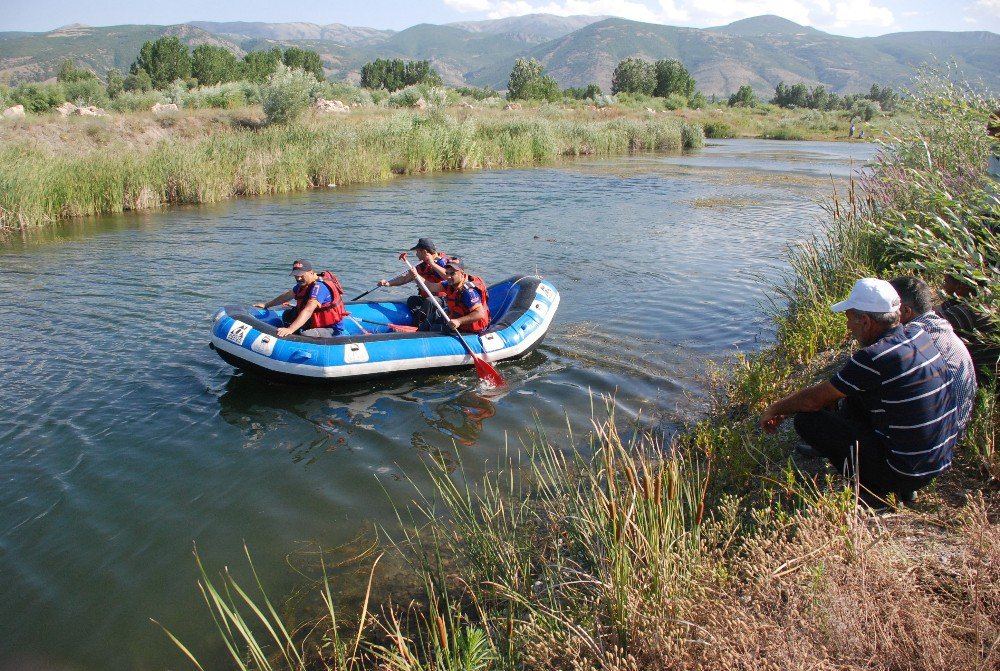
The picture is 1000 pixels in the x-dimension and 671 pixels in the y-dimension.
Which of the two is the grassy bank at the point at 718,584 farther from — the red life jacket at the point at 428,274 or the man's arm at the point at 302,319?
the red life jacket at the point at 428,274

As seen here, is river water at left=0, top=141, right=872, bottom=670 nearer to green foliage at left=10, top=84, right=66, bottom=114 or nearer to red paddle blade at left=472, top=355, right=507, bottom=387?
red paddle blade at left=472, top=355, right=507, bottom=387

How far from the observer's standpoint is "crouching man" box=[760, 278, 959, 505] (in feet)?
11.2

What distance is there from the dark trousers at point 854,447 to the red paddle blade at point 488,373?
3.46 metres

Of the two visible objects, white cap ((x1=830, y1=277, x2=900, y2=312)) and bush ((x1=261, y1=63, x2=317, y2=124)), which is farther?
bush ((x1=261, y1=63, x2=317, y2=124))

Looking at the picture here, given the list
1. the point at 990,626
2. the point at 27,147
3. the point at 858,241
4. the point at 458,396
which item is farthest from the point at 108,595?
the point at 27,147

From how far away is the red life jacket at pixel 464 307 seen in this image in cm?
756

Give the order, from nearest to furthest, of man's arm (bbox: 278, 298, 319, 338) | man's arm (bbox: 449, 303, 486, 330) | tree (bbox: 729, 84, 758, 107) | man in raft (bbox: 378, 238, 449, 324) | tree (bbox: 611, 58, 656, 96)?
man's arm (bbox: 278, 298, 319, 338) < man's arm (bbox: 449, 303, 486, 330) < man in raft (bbox: 378, 238, 449, 324) < tree (bbox: 729, 84, 758, 107) < tree (bbox: 611, 58, 656, 96)

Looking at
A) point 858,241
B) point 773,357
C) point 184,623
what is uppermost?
point 858,241

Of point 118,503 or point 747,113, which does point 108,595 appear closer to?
point 118,503

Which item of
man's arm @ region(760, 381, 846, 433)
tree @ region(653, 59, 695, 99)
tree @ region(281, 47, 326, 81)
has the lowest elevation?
man's arm @ region(760, 381, 846, 433)

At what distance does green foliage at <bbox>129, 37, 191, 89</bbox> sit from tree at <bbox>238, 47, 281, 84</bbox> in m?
3.66

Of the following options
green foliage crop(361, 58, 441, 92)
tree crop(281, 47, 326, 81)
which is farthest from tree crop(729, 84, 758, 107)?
tree crop(281, 47, 326, 81)

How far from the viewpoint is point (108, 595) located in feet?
13.5

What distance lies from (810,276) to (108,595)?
648 cm
